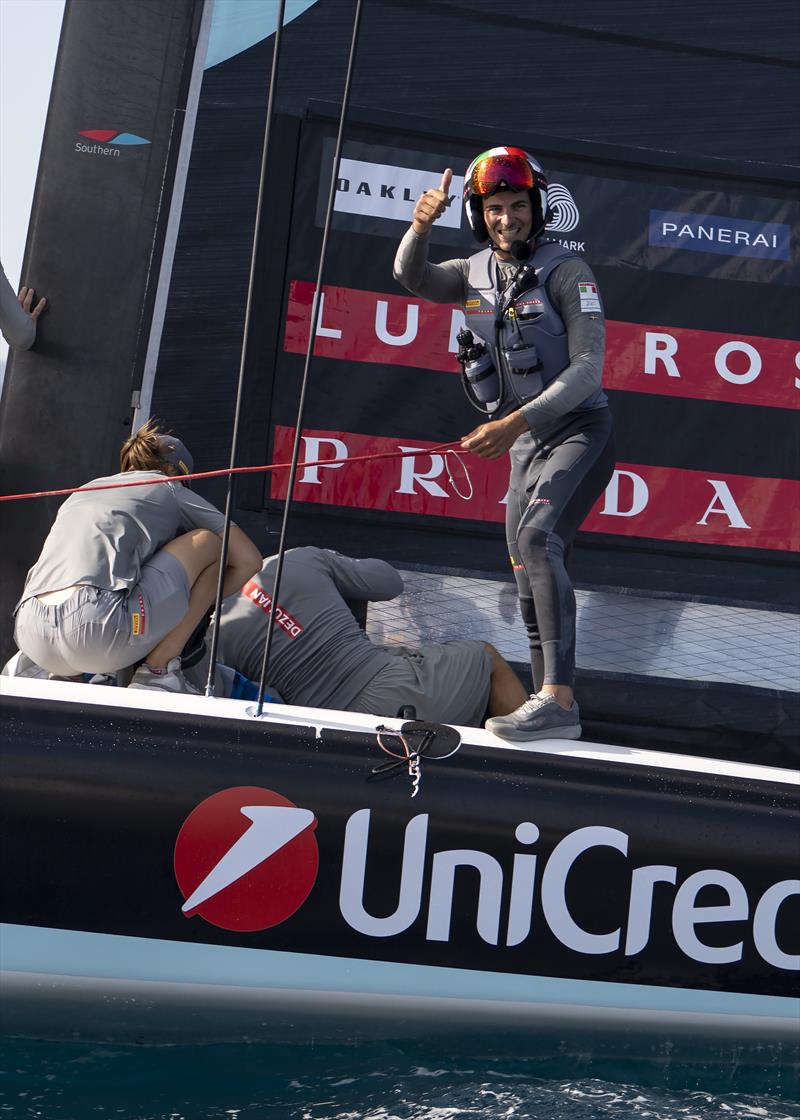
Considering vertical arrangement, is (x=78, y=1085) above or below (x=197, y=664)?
below

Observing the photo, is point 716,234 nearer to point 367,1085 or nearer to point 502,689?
point 502,689

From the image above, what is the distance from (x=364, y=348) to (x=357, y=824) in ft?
4.69

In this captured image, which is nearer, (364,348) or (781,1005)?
(781,1005)

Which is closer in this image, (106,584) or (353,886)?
(353,886)

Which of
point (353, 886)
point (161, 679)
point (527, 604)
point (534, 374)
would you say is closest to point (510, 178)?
point (534, 374)

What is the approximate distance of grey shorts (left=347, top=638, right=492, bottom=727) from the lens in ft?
8.87

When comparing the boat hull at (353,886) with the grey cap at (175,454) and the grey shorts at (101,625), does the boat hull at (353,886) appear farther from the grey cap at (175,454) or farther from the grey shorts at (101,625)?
the grey cap at (175,454)

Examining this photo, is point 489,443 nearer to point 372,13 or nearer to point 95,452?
point 95,452

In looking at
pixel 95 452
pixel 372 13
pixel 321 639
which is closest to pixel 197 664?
pixel 321 639

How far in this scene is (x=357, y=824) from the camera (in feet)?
6.66

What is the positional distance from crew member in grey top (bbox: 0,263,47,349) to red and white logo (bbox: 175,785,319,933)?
4.79 feet

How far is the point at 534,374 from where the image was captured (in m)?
2.38

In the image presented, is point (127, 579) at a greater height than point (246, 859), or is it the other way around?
point (127, 579)

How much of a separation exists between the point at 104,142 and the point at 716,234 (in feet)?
5.20
